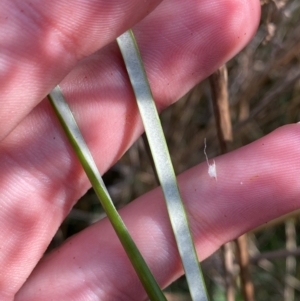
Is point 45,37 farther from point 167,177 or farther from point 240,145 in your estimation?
point 240,145

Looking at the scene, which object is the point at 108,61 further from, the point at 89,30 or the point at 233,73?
the point at 233,73

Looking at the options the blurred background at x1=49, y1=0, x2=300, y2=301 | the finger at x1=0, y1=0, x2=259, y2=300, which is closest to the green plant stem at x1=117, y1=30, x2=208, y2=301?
the finger at x1=0, y1=0, x2=259, y2=300

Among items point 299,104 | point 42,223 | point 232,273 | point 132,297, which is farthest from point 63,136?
point 299,104

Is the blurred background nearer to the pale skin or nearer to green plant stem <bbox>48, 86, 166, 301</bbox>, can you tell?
the pale skin

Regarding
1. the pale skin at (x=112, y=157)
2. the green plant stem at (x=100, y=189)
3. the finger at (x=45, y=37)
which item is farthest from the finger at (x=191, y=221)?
the finger at (x=45, y=37)

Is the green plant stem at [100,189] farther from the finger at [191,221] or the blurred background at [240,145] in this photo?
the blurred background at [240,145]
